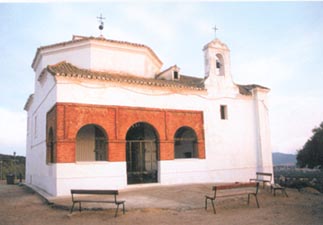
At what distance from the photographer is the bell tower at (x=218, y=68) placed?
16938 mm

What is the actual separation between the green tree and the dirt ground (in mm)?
23022

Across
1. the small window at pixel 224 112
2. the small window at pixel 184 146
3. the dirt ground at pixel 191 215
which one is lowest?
the dirt ground at pixel 191 215

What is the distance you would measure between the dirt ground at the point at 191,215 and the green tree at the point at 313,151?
2302cm

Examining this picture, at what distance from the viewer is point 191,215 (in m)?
8.24

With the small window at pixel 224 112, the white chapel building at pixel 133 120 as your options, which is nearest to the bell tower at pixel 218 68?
the white chapel building at pixel 133 120

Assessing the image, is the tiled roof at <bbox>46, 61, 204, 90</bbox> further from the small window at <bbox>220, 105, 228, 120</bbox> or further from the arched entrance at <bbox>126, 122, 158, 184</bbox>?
the arched entrance at <bbox>126, 122, 158, 184</bbox>

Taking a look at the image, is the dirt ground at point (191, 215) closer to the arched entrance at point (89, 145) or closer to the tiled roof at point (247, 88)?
the arched entrance at point (89, 145)

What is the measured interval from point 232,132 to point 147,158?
16.9 feet

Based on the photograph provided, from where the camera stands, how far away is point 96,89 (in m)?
13.2

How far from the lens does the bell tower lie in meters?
16.9

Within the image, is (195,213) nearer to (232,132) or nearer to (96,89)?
(96,89)

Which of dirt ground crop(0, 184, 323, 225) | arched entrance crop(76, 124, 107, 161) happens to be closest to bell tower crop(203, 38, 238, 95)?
arched entrance crop(76, 124, 107, 161)

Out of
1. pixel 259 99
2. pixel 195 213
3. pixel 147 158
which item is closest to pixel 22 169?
pixel 147 158

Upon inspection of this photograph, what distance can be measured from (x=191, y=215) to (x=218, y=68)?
11.2m
